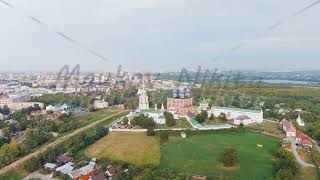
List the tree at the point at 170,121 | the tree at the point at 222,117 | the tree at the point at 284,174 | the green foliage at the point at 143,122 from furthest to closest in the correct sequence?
the tree at the point at 222,117
the tree at the point at 170,121
the green foliage at the point at 143,122
the tree at the point at 284,174

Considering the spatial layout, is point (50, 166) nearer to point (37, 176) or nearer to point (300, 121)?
point (37, 176)

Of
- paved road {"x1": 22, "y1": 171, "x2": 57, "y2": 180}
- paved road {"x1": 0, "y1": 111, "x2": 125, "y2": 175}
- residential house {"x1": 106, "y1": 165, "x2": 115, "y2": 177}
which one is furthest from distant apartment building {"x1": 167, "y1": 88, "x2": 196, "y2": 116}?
paved road {"x1": 22, "y1": 171, "x2": 57, "y2": 180}

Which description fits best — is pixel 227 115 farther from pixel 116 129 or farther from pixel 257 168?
pixel 257 168

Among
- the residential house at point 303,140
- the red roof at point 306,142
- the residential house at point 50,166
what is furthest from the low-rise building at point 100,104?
the red roof at point 306,142

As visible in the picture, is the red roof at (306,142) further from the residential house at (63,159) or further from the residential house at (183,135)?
the residential house at (63,159)

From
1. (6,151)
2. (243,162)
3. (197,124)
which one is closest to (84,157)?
(6,151)
